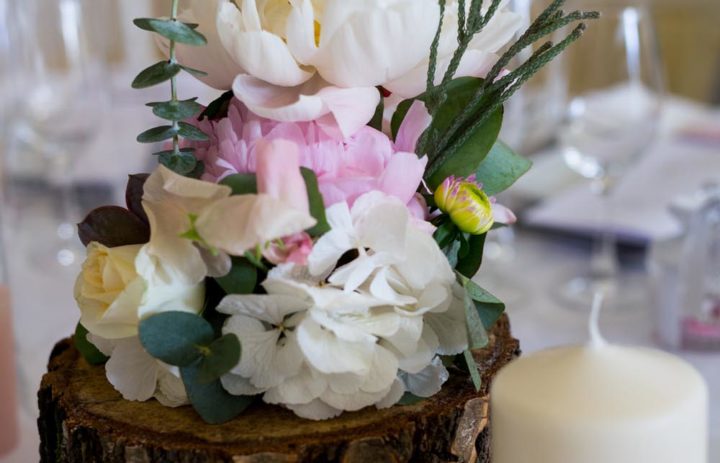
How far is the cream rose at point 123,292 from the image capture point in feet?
1.30

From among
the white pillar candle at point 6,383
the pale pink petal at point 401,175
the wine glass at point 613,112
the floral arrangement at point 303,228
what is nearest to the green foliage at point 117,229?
the floral arrangement at point 303,228

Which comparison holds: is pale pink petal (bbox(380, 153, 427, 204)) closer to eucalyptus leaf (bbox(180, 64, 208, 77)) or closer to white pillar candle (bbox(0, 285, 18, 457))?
eucalyptus leaf (bbox(180, 64, 208, 77))

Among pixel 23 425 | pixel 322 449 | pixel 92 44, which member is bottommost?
pixel 23 425

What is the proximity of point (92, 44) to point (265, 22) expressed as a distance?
0.73m

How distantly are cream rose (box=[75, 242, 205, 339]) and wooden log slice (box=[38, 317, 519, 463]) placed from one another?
0.04m

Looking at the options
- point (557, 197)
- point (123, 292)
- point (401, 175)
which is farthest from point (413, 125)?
point (557, 197)

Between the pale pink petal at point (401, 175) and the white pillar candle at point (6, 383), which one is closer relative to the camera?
the pale pink petal at point (401, 175)

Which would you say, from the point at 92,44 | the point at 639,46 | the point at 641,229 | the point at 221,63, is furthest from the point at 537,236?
the point at 221,63

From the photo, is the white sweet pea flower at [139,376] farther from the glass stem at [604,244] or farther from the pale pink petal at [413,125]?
the glass stem at [604,244]

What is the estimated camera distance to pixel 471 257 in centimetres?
45

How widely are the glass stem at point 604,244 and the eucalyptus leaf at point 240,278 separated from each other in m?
0.57

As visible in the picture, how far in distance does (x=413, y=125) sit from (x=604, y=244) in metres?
0.52

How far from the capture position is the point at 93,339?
0.45m

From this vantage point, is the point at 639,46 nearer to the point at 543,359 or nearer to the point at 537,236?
the point at 537,236
